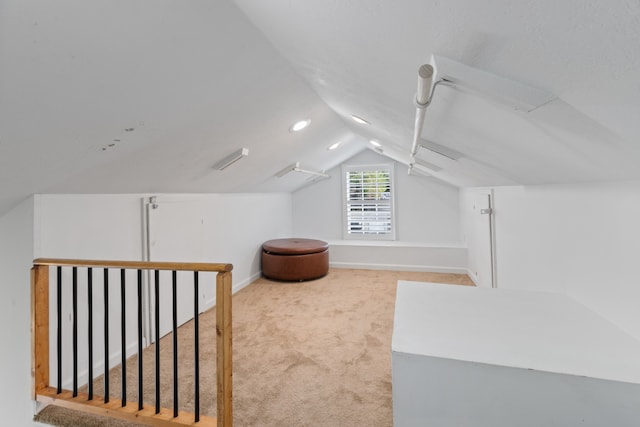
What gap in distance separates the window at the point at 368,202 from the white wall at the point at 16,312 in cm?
447

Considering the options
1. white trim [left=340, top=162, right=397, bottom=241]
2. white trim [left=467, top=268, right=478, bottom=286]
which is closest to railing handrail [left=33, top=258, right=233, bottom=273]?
white trim [left=467, top=268, right=478, bottom=286]

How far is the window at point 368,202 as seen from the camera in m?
5.46

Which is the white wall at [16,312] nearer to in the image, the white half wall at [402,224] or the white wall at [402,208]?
the white half wall at [402,224]

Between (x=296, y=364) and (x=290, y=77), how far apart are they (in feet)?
6.54

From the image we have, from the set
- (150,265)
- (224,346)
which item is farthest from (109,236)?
(224,346)

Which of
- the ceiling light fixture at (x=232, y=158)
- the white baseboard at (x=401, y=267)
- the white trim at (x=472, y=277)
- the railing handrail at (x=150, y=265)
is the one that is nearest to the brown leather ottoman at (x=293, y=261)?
the white baseboard at (x=401, y=267)

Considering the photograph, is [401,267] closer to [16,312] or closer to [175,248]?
[175,248]

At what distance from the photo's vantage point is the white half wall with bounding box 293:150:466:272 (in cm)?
481

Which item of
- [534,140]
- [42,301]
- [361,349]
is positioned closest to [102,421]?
[42,301]

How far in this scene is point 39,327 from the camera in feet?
5.75

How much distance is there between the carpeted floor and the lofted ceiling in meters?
1.44

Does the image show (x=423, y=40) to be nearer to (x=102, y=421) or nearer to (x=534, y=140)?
(x=534, y=140)

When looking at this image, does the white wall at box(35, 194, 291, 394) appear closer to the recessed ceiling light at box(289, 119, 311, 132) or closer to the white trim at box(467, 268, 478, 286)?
the recessed ceiling light at box(289, 119, 311, 132)

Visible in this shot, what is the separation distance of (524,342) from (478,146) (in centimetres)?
95
